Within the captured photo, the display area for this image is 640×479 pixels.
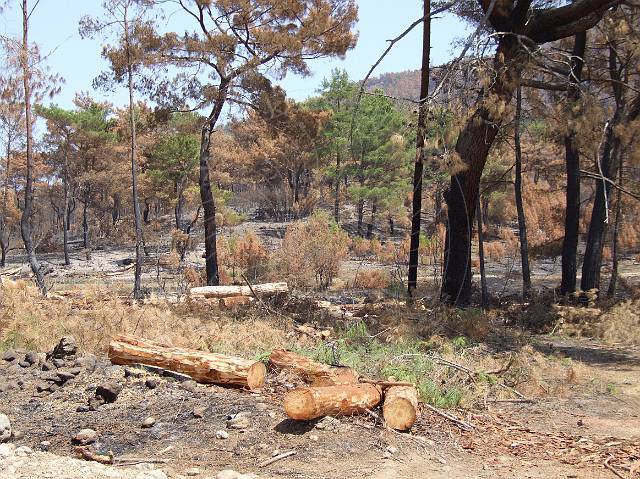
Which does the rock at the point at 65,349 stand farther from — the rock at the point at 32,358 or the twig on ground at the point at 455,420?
the twig on ground at the point at 455,420

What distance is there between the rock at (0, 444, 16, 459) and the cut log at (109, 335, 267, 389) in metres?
1.69

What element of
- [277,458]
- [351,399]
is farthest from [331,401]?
[277,458]

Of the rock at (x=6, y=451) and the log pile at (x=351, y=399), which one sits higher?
the log pile at (x=351, y=399)

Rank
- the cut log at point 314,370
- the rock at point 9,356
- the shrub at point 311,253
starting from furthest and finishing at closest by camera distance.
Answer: the shrub at point 311,253 → the rock at point 9,356 → the cut log at point 314,370

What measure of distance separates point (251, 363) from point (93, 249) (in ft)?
121

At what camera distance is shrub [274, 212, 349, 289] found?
18891 mm

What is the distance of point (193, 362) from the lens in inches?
238

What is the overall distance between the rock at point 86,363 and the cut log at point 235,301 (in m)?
4.40

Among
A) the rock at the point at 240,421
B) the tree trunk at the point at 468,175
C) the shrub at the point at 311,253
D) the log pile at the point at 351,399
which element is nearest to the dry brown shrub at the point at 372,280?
→ the shrub at the point at 311,253

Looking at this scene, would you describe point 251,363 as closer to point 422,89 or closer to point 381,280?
point 422,89

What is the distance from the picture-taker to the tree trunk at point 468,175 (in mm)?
10531

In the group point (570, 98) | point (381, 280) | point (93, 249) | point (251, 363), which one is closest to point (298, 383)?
point (251, 363)

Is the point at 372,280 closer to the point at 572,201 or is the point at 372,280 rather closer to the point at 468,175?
the point at 572,201

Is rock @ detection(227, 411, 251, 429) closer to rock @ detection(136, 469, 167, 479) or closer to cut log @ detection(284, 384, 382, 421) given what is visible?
cut log @ detection(284, 384, 382, 421)
